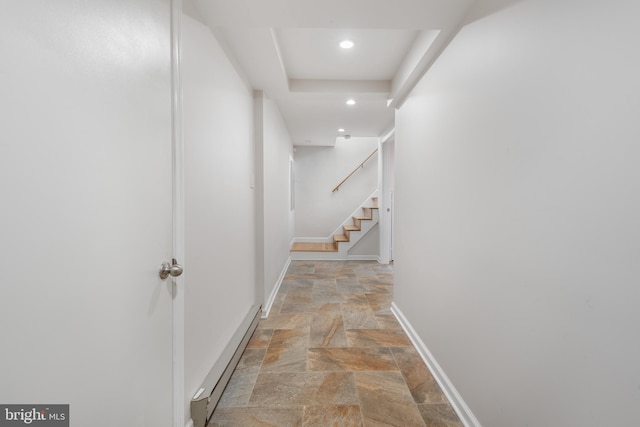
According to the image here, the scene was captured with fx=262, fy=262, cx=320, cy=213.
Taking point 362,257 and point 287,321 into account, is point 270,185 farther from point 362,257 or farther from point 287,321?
point 362,257

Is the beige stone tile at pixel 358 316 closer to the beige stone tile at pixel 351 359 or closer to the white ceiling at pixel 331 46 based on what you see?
the beige stone tile at pixel 351 359

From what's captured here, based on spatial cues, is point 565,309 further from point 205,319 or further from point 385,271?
point 385,271

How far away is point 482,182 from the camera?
125 centimetres

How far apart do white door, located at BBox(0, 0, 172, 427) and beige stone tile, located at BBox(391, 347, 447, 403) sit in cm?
139

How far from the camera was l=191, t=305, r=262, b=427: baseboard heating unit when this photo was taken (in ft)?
4.18

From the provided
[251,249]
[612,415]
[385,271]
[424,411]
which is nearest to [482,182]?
[612,415]

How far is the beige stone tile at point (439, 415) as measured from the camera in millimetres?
1367

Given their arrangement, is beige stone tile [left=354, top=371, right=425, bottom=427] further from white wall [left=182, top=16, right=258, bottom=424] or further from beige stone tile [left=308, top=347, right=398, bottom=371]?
white wall [left=182, top=16, right=258, bottom=424]

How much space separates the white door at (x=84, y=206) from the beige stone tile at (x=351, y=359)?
1.10 metres

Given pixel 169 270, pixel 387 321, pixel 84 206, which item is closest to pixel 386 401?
pixel 387 321

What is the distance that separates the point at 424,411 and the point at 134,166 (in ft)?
5.99

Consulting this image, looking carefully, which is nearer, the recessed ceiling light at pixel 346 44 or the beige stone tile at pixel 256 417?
the beige stone tile at pixel 256 417

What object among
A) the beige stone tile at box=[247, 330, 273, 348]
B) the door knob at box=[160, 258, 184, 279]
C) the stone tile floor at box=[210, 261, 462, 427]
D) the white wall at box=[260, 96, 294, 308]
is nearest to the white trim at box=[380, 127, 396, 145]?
the white wall at box=[260, 96, 294, 308]

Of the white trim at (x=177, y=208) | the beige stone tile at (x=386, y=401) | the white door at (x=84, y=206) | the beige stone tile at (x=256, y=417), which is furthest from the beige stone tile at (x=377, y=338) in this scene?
the white door at (x=84, y=206)
